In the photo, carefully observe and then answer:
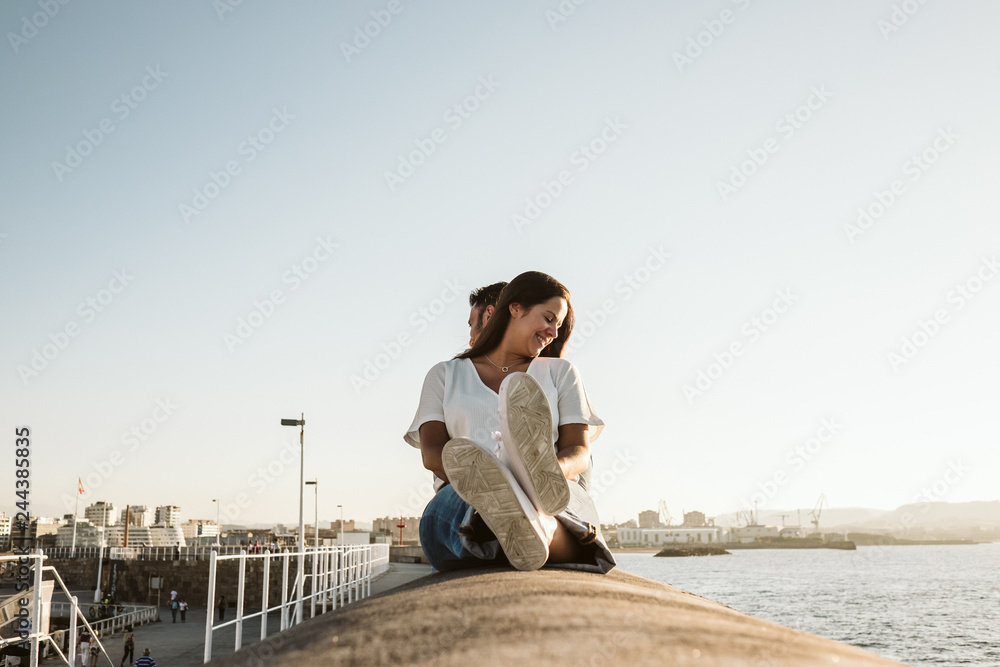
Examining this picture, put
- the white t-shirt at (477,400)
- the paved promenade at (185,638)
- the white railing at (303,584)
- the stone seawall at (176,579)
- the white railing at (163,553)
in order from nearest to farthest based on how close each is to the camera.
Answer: the white t-shirt at (477,400) → the white railing at (303,584) → the paved promenade at (185,638) → the stone seawall at (176,579) → the white railing at (163,553)

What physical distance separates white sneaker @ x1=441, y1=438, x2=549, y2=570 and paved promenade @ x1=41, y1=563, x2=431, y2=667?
11852mm

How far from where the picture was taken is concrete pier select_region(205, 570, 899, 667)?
0.62 meters

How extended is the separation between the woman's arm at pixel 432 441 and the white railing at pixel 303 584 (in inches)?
27.8

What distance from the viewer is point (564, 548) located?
5.58 ft

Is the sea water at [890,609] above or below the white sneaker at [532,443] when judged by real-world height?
below

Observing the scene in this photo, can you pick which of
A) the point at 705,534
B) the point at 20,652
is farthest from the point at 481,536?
the point at 705,534

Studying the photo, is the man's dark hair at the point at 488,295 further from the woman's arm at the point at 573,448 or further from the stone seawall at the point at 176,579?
the stone seawall at the point at 176,579

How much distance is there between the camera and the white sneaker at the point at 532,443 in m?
1.62

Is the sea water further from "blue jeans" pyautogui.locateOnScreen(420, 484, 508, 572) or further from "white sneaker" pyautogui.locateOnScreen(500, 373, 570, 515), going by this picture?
"white sneaker" pyautogui.locateOnScreen(500, 373, 570, 515)

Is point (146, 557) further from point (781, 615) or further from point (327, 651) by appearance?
point (327, 651)

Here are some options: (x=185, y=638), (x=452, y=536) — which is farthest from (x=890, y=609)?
(x=452, y=536)

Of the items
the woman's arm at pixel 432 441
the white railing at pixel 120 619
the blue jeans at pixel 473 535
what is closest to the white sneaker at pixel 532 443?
the blue jeans at pixel 473 535

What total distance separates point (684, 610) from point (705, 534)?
194198mm

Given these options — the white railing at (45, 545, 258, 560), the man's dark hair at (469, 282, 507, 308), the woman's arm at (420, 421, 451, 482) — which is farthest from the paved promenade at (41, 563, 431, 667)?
the woman's arm at (420, 421, 451, 482)
